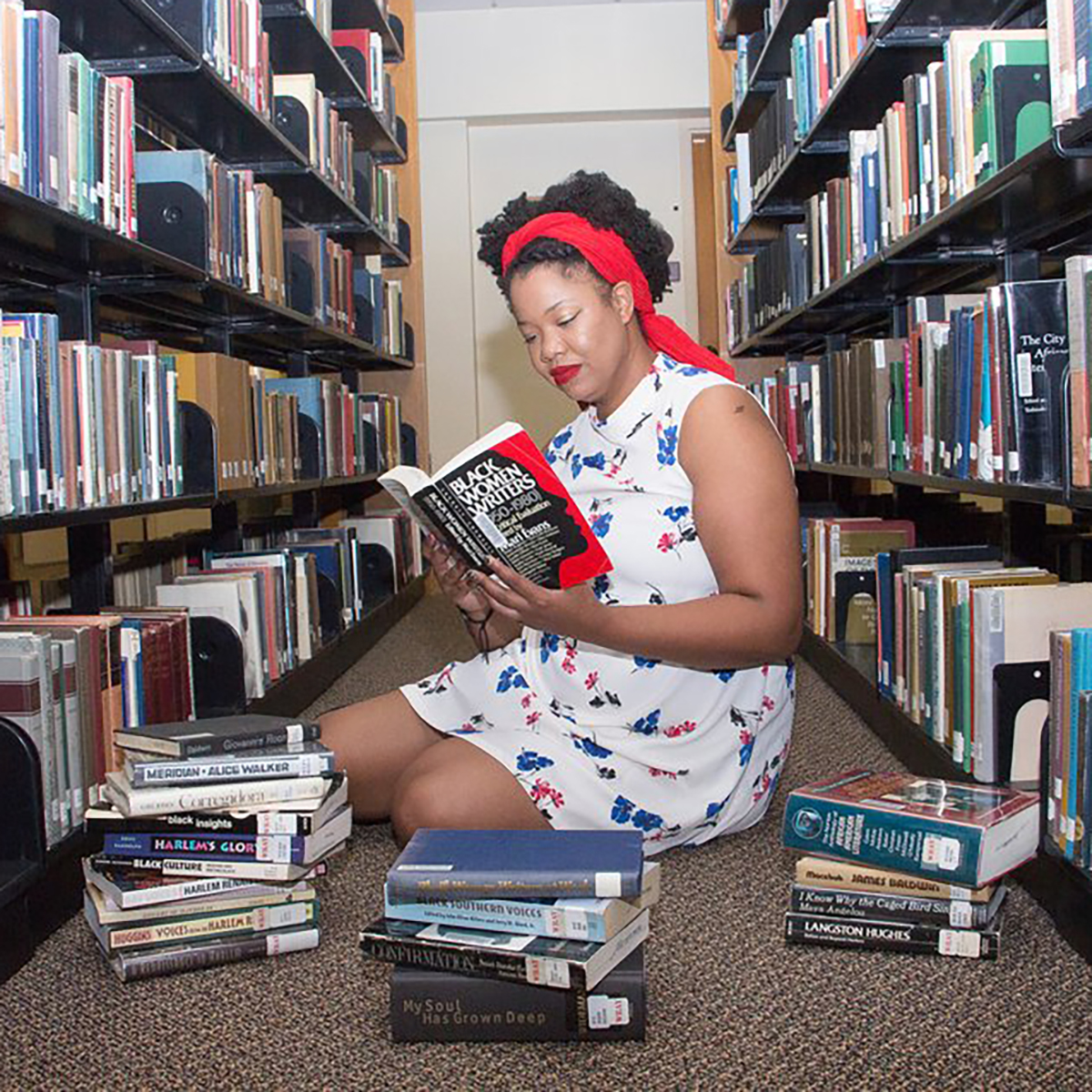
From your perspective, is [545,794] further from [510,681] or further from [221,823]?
[221,823]

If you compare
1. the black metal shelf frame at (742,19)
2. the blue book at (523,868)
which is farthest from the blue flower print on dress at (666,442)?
the black metal shelf frame at (742,19)

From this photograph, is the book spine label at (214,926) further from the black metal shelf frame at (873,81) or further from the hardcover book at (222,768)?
the black metal shelf frame at (873,81)

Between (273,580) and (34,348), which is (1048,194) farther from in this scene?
(273,580)

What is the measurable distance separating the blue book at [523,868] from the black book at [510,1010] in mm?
90

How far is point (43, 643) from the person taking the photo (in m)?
1.72

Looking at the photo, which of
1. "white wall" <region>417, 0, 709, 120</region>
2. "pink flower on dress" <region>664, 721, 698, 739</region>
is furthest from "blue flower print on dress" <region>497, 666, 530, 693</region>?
"white wall" <region>417, 0, 709, 120</region>

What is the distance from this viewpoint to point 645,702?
1.89 metres

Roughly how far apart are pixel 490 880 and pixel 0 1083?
0.53 metres

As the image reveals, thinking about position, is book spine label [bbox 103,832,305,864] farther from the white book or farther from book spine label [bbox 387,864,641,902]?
book spine label [bbox 387,864,641,902]

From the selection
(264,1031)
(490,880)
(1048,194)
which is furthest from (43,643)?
(1048,194)

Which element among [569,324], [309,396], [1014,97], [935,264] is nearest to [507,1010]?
[569,324]

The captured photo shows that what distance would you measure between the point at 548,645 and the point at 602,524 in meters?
0.21

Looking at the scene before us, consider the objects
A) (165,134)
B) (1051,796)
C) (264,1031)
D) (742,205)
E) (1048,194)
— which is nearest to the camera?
(264,1031)

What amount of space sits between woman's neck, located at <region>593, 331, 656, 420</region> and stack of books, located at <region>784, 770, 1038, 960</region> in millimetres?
656
